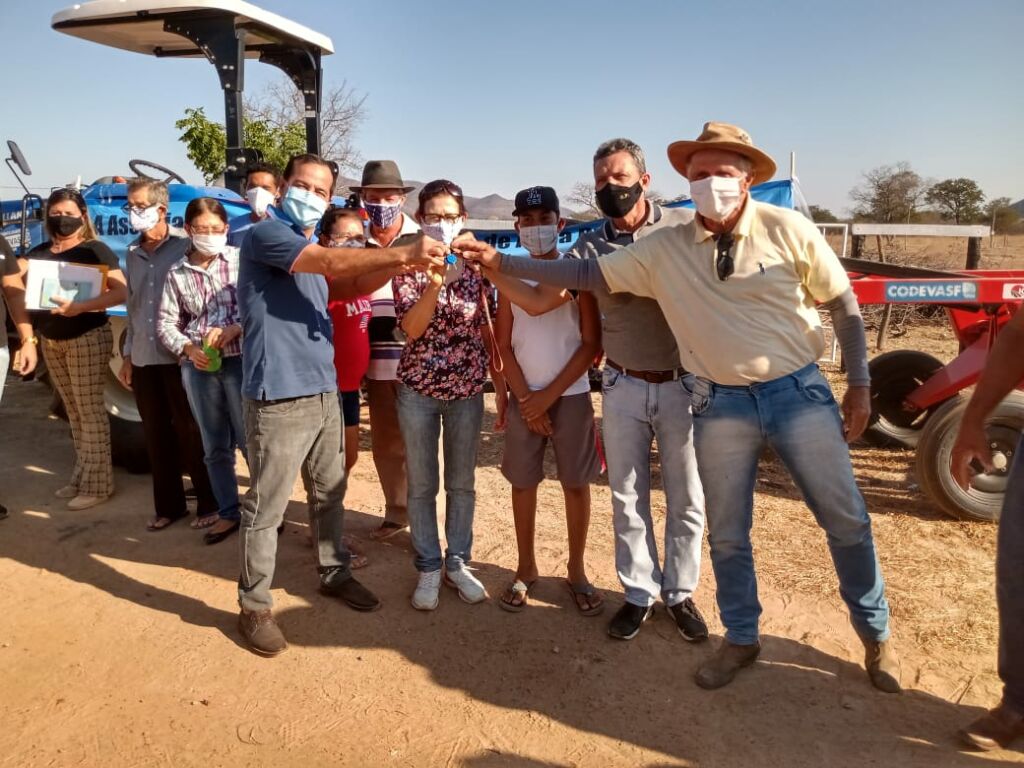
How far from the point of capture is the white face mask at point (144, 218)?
408 cm

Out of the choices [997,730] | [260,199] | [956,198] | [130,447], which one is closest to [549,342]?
[997,730]

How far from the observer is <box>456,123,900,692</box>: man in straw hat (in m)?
2.59

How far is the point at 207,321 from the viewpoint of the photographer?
3992 mm

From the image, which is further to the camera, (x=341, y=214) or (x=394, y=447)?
(x=394, y=447)

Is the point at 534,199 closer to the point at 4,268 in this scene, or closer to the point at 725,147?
the point at 725,147

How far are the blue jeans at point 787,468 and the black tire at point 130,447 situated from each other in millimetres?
4056

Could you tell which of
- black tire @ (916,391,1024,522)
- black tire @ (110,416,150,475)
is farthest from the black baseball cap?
black tire @ (110,416,150,475)

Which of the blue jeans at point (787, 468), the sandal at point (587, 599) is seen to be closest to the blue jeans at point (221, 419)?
the sandal at point (587, 599)

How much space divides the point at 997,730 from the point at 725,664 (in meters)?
0.86

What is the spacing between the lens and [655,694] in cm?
284

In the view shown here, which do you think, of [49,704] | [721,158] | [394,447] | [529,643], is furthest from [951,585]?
[49,704]

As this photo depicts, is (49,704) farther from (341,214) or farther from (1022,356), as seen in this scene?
(1022,356)

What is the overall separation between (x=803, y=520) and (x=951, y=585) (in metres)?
0.95

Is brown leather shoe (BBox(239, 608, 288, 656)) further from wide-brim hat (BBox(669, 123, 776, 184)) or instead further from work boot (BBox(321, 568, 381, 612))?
wide-brim hat (BBox(669, 123, 776, 184))
